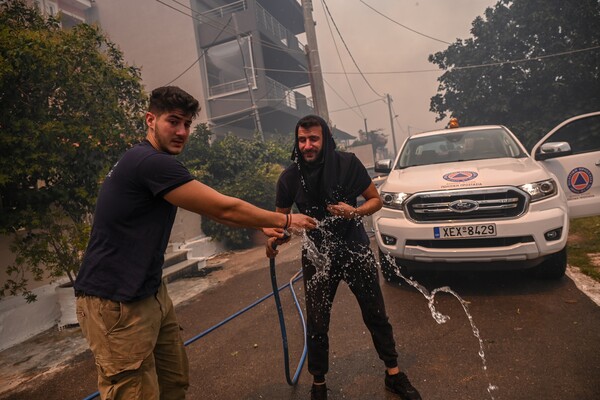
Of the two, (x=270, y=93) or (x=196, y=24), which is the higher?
(x=196, y=24)

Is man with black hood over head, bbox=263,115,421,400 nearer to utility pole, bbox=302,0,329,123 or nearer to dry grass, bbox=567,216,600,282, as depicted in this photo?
dry grass, bbox=567,216,600,282

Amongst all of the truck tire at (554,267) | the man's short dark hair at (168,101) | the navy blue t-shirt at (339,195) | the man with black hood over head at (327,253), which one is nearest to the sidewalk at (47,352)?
the man with black hood over head at (327,253)

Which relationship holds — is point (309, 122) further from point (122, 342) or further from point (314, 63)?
point (314, 63)

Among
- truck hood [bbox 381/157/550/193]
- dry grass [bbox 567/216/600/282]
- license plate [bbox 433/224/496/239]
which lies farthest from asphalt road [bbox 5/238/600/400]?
truck hood [bbox 381/157/550/193]

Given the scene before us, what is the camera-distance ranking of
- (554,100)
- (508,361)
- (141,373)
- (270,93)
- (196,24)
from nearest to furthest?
(141,373)
(508,361)
(554,100)
(196,24)
(270,93)

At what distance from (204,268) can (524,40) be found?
62.3 feet

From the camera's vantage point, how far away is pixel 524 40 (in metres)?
17.7

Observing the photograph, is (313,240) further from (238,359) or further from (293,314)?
(293,314)

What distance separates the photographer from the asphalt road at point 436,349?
103 inches

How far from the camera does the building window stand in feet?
64.4

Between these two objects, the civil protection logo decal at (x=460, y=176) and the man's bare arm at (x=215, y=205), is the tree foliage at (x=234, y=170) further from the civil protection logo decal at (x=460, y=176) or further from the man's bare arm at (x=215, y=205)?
the man's bare arm at (x=215, y=205)

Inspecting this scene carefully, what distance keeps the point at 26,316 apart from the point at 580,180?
8.00 meters

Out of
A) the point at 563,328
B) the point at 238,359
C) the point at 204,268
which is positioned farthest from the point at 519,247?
the point at 204,268

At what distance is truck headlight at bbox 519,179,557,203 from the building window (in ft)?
57.2
